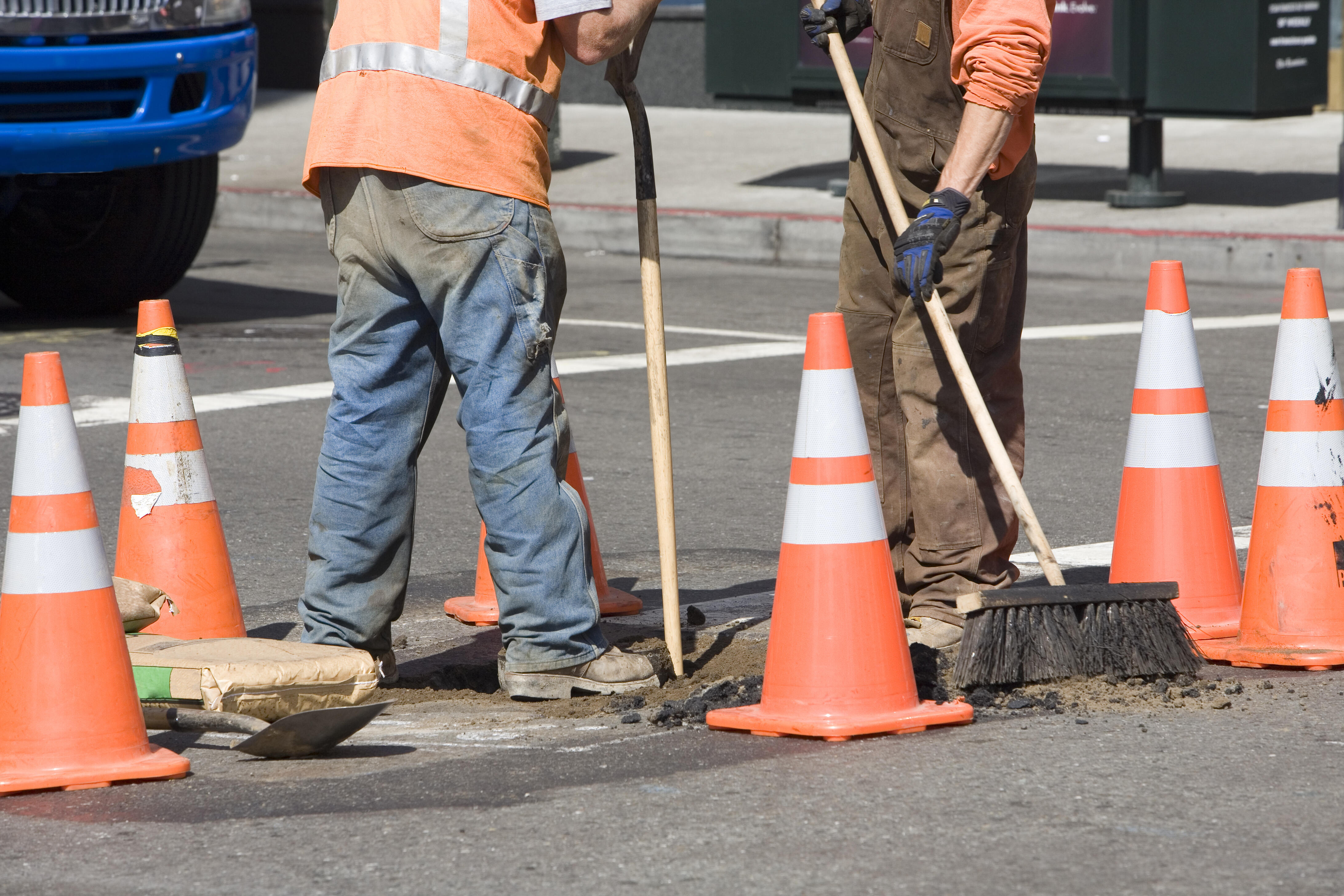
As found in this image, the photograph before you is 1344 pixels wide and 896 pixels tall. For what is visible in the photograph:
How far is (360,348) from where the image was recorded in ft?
13.8

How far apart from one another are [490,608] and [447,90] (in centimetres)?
143

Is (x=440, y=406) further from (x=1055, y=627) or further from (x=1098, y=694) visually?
(x=1098, y=694)

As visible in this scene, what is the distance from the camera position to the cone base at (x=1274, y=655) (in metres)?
4.18

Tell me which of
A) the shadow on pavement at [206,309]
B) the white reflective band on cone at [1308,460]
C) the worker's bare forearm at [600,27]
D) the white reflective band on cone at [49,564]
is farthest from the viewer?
the shadow on pavement at [206,309]

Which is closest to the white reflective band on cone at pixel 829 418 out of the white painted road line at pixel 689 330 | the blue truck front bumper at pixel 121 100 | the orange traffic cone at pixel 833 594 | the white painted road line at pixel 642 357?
the orange traffic cone at pixel 833 594

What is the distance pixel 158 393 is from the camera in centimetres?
454

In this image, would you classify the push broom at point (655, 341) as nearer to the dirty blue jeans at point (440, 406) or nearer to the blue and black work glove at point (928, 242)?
the dirty blue jeans at point (440, 406)

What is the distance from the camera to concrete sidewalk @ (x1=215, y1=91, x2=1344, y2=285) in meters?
11.9

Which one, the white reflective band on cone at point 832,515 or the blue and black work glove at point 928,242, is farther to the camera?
the blue and black work glove at point 928,242

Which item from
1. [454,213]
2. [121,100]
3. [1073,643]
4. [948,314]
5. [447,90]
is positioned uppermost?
[121,100]

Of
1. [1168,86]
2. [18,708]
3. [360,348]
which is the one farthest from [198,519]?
[1168,86]

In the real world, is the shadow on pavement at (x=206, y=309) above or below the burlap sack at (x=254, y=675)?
above

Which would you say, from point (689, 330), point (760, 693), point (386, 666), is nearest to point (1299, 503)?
point (760, 693)

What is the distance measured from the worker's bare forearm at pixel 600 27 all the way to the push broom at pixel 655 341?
0.20m
